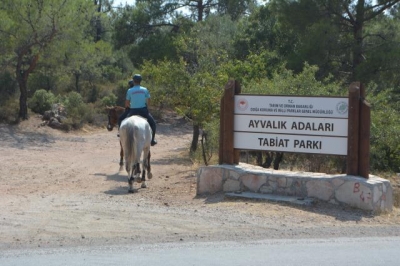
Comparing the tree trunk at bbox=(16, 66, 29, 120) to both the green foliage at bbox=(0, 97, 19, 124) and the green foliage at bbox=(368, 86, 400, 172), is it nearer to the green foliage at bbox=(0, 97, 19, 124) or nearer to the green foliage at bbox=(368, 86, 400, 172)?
the green foliage at bbox=(0, 97, 19, 124)

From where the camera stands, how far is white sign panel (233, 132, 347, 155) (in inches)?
527

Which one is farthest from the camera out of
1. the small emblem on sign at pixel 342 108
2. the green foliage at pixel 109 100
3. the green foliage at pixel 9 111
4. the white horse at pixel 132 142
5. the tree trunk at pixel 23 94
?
the green foliage at pixel 109 100

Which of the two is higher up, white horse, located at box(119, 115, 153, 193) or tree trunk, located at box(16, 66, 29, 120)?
tree trunk, located at box(16, 66, 29, 120)

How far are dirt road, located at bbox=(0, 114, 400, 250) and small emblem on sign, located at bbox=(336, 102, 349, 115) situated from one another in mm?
1877

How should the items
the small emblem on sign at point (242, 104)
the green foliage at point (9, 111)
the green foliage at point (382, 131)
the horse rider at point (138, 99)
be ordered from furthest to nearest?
the green foliage at point (9, 111) < the green foliage at point (382, 131) < the horse rider at point (138, 99) < the small emblem on sign at point (242, 104)

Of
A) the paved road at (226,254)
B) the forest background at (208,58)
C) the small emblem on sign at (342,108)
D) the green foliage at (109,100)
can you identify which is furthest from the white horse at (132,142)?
the green foliage at (109,100)

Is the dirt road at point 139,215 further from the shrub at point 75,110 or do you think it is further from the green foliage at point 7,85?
the green foliage at point 7,85

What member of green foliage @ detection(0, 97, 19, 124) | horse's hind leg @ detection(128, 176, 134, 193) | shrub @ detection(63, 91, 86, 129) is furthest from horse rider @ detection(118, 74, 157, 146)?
shrub @ detection(63, 91, 86, 129)

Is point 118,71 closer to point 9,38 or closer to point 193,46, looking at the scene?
point 9,38

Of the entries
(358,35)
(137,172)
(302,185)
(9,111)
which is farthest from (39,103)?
(302,185)

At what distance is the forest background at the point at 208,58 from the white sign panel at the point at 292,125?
105 inches

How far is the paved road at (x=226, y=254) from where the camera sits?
872 centimetres

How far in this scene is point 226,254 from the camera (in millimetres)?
9203

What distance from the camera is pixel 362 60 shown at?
26.4 m
